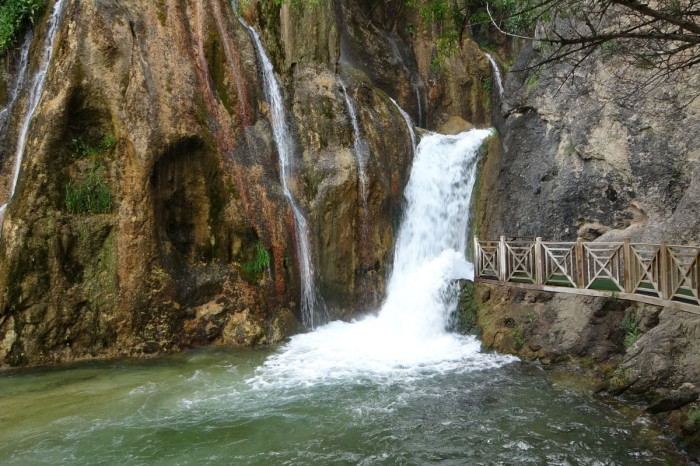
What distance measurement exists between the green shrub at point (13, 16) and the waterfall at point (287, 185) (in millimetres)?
5485

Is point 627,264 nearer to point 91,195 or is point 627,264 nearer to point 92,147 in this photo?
point 91,195

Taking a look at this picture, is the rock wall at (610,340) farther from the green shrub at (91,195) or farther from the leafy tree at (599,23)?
the green shrub at (91,195)

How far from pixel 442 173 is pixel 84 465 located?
12947 millimetres

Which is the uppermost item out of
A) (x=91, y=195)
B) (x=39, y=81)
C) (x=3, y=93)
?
(x=39, y=81)

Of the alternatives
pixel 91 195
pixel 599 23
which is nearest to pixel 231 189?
pixel 91 195

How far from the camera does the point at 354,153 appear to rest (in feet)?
49.7

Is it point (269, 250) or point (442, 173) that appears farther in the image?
point (442, 173)

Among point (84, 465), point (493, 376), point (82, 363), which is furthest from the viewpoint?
point (82, 363)

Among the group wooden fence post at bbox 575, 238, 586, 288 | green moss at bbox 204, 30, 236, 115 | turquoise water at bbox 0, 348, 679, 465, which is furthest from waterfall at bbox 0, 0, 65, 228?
wooden fence post at bbox 575, 238, 586, 288

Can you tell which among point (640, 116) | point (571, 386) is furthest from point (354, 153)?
point (571, 386)

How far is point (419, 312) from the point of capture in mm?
13047

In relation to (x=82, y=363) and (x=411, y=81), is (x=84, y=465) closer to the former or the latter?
→ (x=82, y=363)

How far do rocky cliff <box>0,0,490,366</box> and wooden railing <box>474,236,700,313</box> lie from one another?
4.19 m

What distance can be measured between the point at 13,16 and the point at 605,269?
15.8 metres
